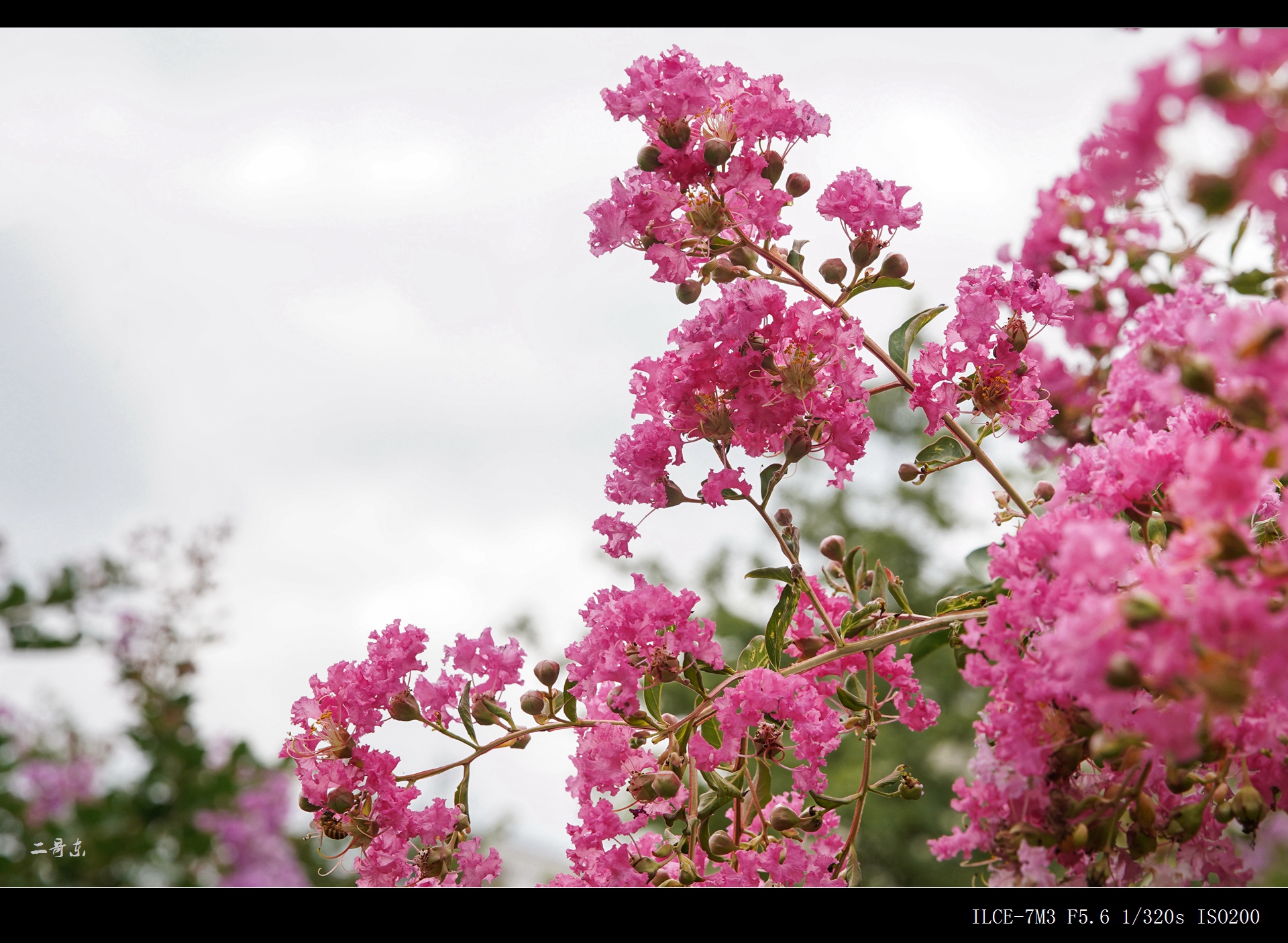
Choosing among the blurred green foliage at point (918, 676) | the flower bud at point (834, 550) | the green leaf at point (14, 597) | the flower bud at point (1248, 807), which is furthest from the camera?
the blurred green foliage at point (918, 676)

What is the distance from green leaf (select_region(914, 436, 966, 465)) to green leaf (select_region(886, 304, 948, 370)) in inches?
4.0

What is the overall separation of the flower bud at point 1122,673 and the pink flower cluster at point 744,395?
21.9 inches

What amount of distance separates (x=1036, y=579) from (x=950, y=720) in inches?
256

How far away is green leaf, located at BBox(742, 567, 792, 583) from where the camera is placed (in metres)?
1.09

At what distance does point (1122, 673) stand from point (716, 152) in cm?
69

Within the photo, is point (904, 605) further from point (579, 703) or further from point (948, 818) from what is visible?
point (948, 818)

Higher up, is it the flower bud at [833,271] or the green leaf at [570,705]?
the flower bud at [833,271]

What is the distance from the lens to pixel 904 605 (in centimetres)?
112

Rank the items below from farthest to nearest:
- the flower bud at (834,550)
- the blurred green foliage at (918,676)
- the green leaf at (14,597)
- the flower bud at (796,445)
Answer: the blurred green foliage at (918,676) < the green leaf at (14,597) < the flower bud at (834,550) < the flower bud at (796,445)

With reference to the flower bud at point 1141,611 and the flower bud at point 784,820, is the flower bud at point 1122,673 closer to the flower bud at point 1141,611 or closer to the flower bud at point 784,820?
the flower bud at point 1141,611

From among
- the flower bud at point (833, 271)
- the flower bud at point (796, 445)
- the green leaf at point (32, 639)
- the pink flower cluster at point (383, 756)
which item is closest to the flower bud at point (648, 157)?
the flower bud at point (833, 271)

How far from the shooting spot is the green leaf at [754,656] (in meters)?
1.12

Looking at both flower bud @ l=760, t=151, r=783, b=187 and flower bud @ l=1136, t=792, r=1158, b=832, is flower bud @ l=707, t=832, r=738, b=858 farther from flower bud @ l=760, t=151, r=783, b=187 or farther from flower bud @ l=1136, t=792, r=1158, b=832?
flower bud @ l=760, t=151, r=783, b=187
